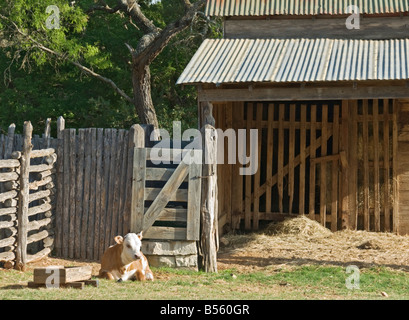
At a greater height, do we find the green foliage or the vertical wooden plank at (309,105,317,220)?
the green foliage

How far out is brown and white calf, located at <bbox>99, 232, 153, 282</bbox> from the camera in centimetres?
1043

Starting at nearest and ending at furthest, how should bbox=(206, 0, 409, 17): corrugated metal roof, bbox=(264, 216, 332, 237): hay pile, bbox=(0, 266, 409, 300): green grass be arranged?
bbox=(0, 266, 409, 300): green grass
bbox=(264, 216, 332, 237): hay pile
bbox=(206, 0, 409, 17): corrugated metal roof

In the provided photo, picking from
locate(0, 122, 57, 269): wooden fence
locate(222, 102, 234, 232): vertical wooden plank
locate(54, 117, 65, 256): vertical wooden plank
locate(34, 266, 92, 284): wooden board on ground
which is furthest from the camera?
locate(222, 102, 234, 232): vertical wooden plank

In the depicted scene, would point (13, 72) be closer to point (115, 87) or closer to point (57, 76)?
point (57, 76)

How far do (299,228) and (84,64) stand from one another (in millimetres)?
14128

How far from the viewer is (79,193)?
41.0 feet

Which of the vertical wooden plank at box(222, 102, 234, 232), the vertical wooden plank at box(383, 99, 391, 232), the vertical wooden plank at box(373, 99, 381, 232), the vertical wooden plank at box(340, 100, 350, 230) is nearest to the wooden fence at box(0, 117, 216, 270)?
the vertical wooden plank at box(222, 102, 234, 232)

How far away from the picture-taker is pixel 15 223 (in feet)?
37.4

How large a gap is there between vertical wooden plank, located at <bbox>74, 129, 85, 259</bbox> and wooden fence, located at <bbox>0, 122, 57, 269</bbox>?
0.40m

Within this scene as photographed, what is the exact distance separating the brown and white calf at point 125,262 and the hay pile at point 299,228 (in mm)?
4737

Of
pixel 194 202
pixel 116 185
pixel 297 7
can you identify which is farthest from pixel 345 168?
pixel 116 185

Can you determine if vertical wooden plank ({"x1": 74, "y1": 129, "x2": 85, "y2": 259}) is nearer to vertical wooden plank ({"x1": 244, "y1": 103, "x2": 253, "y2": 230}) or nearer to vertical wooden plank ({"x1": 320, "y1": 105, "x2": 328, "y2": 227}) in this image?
vertical wooden plank ({"x1": 244, "y1": 103, "x2": 253, "y2": 230})

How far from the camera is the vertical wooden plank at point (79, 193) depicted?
12.5m

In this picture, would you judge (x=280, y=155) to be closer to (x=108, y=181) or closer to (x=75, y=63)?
(x=108, y=181)
